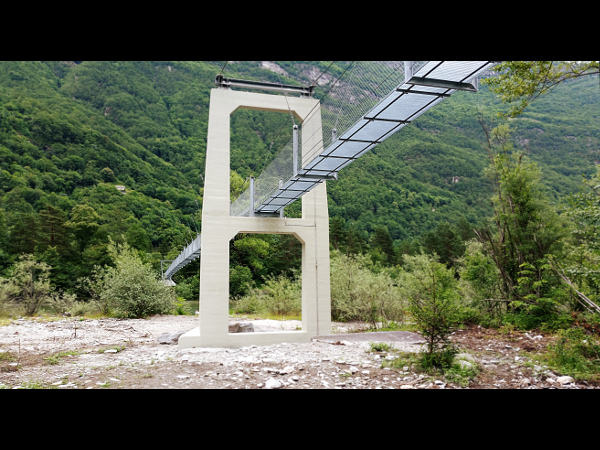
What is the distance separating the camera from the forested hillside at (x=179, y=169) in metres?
29.4

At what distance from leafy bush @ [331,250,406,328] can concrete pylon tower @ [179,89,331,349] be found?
2768 mm

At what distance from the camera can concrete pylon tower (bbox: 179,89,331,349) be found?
897 centimetres

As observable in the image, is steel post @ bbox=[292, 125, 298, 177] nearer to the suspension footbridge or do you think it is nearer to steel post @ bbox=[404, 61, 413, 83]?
the suspension footbridge

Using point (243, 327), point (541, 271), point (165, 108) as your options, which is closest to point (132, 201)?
point (165, 108)

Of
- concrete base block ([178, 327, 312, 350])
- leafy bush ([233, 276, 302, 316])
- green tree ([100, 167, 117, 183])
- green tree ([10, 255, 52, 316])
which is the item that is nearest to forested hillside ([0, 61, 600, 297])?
green tree ([100, 167, 117, 183])

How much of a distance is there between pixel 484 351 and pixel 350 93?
496 centimetres

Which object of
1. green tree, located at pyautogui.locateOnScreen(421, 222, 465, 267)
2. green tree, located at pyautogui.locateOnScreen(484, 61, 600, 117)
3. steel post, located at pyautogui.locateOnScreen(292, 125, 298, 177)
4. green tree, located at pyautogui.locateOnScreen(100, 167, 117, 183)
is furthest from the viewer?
green tree, located at pyautogui.locateOnScreen(100, 167, 117, 183)

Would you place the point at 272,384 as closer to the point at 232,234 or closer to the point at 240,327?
the point at 232,234

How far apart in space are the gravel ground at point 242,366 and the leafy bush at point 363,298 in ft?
10.1
